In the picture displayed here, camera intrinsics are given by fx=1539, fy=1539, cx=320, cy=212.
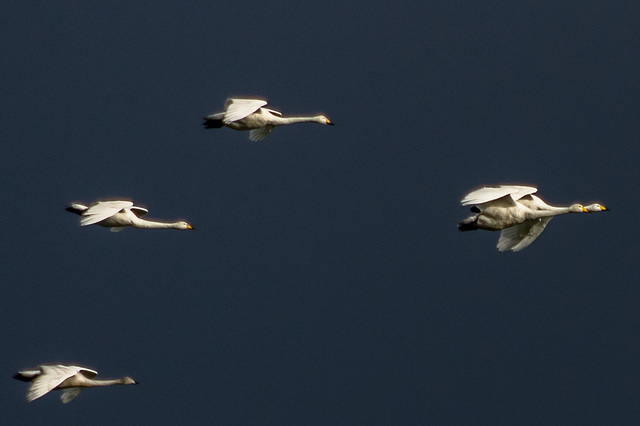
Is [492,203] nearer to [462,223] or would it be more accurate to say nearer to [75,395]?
[462,223]

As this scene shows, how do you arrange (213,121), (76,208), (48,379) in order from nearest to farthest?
(48,379)
(76,208)
(213,121)

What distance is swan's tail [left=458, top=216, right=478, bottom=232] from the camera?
152ft

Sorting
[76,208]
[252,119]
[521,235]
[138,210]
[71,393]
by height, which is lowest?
[71,393]

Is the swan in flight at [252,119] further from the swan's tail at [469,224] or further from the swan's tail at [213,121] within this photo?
the swan's tail at [469,224]

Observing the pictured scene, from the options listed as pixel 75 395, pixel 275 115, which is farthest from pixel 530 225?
pixel 75 395

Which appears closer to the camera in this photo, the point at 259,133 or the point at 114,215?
the point at 114,215

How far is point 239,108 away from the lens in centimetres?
5141

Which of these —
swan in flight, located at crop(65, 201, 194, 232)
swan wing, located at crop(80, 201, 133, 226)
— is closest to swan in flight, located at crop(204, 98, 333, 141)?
swan in flight, located at crop(65, 201, 194, 232)

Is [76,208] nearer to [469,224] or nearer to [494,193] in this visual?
[469,224]

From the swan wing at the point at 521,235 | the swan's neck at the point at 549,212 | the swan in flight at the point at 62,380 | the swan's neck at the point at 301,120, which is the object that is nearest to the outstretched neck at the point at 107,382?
the swan in flight at the point at 62,380

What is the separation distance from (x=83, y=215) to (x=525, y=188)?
13.6 meters

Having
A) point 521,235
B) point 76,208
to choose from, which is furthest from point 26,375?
point 521,235

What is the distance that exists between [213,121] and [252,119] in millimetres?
1381

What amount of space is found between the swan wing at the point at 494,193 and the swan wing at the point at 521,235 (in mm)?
2048
